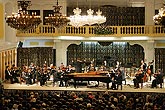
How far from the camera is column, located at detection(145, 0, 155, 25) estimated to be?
32.3 metres

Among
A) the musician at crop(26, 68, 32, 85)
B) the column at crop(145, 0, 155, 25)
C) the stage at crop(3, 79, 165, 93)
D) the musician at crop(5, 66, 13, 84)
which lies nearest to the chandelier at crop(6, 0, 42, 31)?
the stage at crop(3, 79, 165, 93)

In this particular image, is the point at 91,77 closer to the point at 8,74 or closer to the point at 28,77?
the point at 28,77

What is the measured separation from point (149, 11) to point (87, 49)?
5.72m

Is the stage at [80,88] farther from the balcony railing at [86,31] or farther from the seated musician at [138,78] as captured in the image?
the balcony railing at [86,31]

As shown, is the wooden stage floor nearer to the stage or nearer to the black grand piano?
the stage

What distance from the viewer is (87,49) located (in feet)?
111

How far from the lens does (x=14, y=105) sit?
1653cm

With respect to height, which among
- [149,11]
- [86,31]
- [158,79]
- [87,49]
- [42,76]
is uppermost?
[149,11]

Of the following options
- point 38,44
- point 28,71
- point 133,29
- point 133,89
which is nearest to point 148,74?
point 133,89

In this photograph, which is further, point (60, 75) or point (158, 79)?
point (60, 75)

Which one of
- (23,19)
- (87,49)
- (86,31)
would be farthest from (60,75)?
(87,49)

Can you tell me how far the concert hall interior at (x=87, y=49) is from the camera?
25641mm

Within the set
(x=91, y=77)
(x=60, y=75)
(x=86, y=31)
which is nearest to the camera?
(x=91, y=77)

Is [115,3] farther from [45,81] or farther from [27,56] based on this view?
[45,81]
